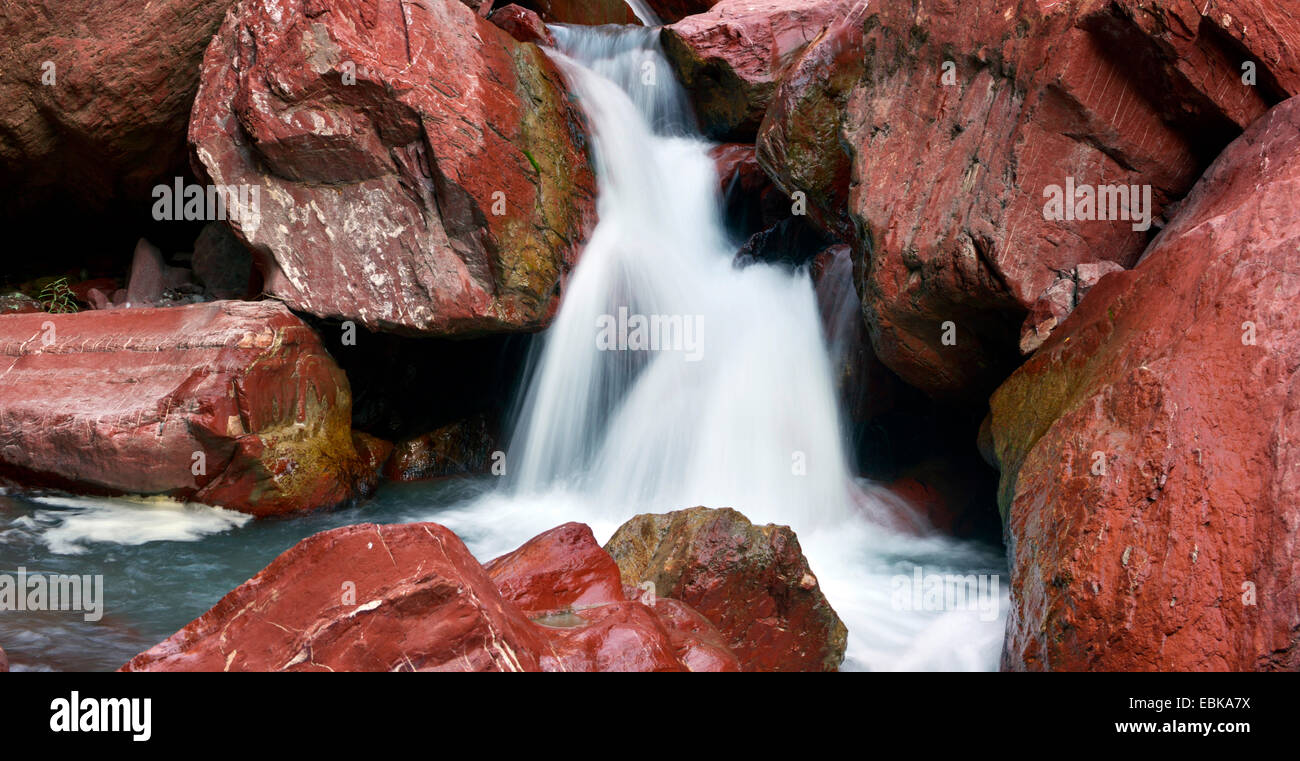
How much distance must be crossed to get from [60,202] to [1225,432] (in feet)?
36.7

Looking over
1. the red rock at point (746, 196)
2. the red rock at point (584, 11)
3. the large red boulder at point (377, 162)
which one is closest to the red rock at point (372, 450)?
the large red boulder at point (377, 162)

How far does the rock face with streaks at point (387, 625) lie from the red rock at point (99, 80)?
7.18m

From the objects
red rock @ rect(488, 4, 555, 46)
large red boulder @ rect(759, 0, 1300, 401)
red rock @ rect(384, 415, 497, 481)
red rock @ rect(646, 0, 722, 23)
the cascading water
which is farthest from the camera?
red rock @ rect(646, 0, 722, 23)

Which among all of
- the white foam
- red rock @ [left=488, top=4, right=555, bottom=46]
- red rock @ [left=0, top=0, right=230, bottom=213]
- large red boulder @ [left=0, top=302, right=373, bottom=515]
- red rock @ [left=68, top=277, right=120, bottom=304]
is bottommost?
the white foam

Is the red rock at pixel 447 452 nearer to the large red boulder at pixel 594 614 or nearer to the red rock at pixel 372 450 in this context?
the red rock at pixel 372 450

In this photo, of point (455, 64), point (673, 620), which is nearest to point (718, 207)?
point (455, 64)

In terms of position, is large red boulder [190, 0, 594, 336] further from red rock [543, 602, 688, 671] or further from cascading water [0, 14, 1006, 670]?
red rock [543, 602, 688, 671]

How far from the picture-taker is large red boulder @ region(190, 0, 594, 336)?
7031mm

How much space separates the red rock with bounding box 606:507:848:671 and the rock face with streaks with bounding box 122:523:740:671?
108cm

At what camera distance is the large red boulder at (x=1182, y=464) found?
11.1ft

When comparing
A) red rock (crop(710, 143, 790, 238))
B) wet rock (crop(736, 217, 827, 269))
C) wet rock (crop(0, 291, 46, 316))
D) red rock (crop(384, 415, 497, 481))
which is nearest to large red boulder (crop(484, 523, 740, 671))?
red rock (crop(384, 415, 497, 481))

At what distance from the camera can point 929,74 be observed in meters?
6.16

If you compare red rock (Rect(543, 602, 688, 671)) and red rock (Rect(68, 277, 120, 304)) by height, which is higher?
red rock (Rect(68, 277, 120, 304))

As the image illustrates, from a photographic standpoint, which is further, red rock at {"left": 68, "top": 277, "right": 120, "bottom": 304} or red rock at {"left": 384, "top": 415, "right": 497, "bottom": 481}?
red rock at {"left": 68, "top": 277, "right": 120, "bottom": 304}
